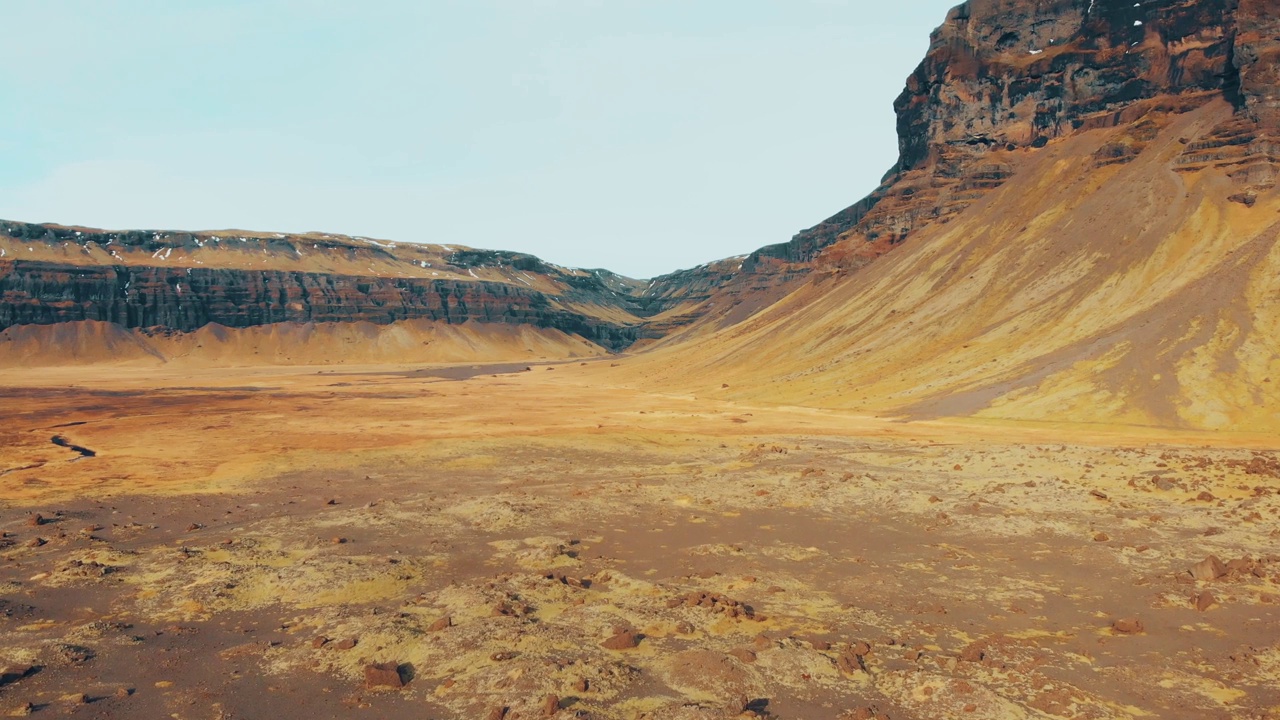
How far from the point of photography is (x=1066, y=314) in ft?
205

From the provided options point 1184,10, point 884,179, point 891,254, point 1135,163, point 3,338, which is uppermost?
point 1184,10

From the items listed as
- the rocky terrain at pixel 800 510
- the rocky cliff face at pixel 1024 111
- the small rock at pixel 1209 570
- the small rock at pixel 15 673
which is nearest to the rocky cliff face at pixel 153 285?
the rocky cliff face at pixel 1024 111

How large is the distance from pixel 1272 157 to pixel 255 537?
8465 cm

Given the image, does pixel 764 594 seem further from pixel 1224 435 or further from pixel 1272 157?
pixel 1272 157

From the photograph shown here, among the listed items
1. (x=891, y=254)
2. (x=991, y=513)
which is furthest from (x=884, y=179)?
(x=991, y=513)

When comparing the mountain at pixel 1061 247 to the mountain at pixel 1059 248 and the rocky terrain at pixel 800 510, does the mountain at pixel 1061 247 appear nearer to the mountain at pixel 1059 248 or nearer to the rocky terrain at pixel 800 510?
the mountain at pixel 1059 248

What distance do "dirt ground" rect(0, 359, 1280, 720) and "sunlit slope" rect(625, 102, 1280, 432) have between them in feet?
40.2

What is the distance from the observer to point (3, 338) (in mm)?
152500

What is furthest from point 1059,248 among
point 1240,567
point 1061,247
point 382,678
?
point 382,678

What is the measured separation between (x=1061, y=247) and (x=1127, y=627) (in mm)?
70325

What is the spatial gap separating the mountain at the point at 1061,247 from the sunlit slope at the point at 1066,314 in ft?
0.68

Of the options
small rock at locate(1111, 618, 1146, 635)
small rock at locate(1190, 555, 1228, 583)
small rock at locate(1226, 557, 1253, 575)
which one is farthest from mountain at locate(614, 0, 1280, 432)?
small rock at locate(1111, 618, 1146, 635)

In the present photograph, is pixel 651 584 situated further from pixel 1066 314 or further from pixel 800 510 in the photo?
pixel 1066 314

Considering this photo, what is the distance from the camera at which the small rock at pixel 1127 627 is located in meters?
13.4
